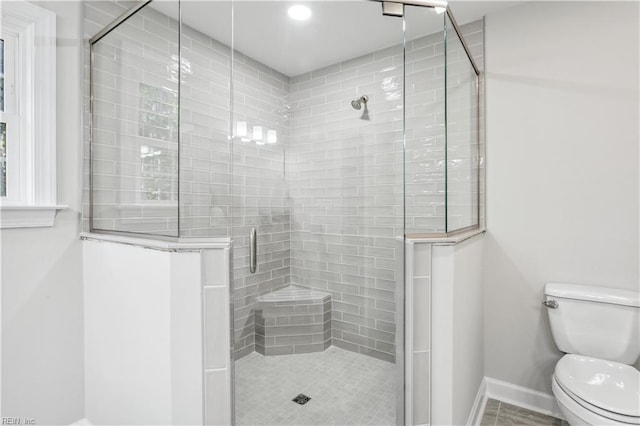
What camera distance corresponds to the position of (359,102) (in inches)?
82.2

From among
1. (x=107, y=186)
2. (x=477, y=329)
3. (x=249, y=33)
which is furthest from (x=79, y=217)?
(x=477, y=329)

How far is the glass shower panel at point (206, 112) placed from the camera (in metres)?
1.65

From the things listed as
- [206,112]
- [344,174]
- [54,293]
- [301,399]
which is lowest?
[301,399]

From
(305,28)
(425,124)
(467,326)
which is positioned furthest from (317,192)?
(467,326)

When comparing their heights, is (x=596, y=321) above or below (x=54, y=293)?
below

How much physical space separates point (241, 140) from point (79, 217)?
37.4 inches

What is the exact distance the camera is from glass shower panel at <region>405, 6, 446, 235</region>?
5.15ft

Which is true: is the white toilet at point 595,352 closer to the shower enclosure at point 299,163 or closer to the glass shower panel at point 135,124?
the shower enclosure at point 299,163

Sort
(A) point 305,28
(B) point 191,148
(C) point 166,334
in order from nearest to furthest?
(C) point 166,334
(B) point 191,148
(A) point 305,28

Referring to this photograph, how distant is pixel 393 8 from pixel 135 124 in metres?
1.36

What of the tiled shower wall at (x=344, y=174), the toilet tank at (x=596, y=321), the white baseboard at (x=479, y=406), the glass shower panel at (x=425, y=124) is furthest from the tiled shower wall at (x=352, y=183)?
the toilet tank at (x=596, y=321)

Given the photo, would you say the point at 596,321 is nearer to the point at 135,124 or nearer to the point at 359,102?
the point at 359,102

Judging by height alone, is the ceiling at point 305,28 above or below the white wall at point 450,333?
above

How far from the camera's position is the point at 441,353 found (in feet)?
4.74
